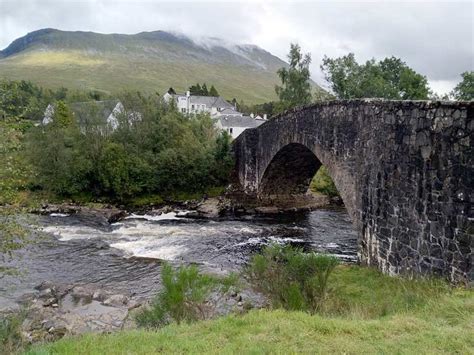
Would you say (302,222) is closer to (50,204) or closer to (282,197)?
(282,197)

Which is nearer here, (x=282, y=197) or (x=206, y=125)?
(x=282, y=197)

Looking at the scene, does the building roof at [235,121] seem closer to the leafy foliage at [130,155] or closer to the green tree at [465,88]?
the leafy foliage at [130,155]

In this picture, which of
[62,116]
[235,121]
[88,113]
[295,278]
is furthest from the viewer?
[235,121]

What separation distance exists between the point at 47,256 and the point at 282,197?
2048 centimetres

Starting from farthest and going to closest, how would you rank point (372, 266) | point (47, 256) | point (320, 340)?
point (47, 256) < point (372, 266) < point (320, 340)

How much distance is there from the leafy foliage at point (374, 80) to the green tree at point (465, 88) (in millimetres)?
2739

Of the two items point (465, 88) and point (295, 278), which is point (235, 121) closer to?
point (465, 88)

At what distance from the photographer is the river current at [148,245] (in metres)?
17.7

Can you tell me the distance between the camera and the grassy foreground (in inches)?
248

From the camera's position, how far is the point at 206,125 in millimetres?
42375

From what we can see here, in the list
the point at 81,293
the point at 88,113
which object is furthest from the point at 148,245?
the point at 88,113

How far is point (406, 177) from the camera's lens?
12.2 m

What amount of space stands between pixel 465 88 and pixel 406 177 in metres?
34.8

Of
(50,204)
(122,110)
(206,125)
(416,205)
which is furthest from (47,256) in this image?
(206,125)
